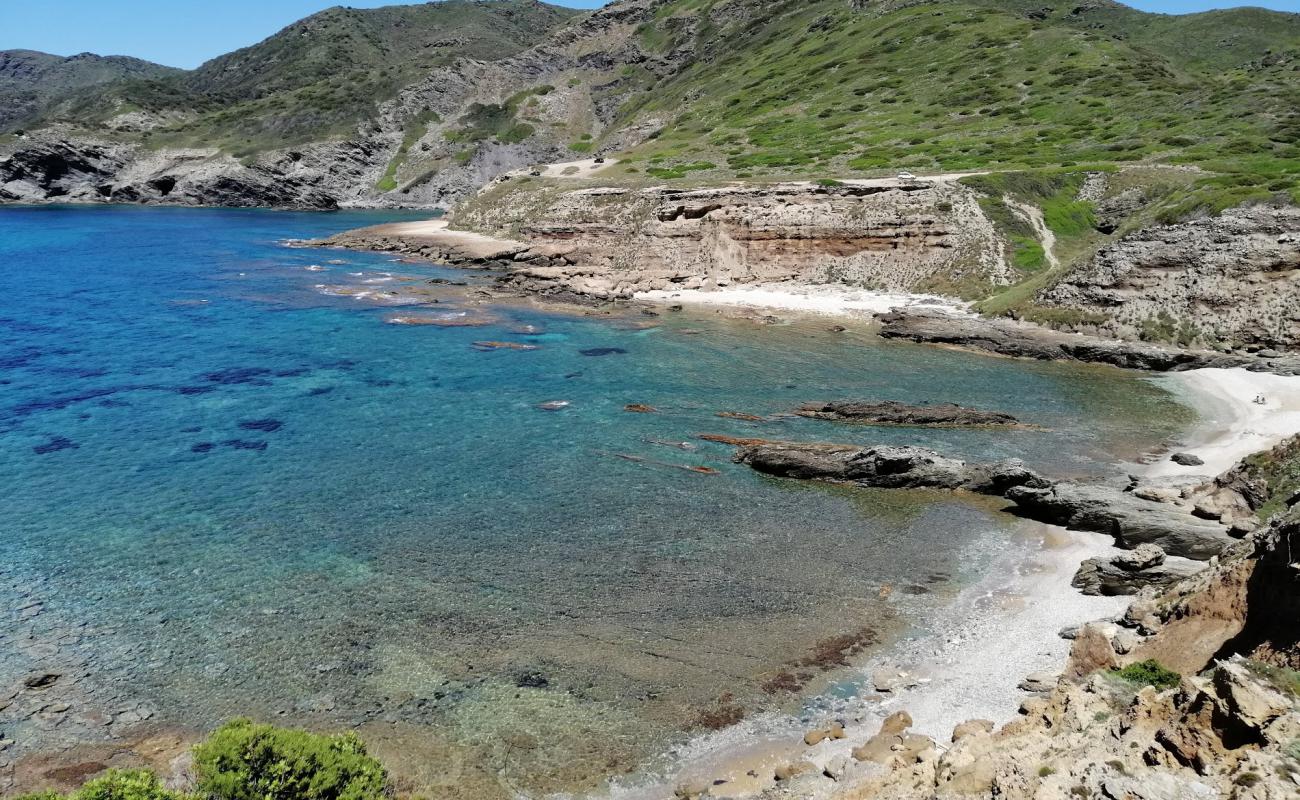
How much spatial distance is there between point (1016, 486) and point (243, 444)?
31.4 m

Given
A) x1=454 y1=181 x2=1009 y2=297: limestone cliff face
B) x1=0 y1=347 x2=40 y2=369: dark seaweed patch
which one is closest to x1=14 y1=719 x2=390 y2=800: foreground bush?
x1=0 y1=347 x2=40 y2=369: dark seaweed patch

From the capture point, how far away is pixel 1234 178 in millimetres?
58094

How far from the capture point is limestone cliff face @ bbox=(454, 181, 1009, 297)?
6706 centimetres

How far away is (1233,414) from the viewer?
3716 centimetres

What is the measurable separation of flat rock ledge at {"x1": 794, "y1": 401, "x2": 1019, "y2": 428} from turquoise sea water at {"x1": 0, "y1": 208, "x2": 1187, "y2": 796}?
1.38 m

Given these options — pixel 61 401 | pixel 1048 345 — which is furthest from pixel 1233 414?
pixel 61 401

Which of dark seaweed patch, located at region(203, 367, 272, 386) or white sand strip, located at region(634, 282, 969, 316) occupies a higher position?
white sand strip, located at region(634, 282, 969, 316)

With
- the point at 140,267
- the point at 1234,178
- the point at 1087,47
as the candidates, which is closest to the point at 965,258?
the point at 1234,178

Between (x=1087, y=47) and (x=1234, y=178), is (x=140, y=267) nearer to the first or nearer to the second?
(x=1234, y=178)

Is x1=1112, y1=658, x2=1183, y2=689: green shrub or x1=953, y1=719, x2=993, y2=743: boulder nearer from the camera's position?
x1=1112, y1=658, x2=1183, y2=689: green shrub

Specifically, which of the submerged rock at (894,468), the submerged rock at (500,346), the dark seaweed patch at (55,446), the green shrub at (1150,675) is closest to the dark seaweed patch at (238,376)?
the dark seaweed patch at (55,446)

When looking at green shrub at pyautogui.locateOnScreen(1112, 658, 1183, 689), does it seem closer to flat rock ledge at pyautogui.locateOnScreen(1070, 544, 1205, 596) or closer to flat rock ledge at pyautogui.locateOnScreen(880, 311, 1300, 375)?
flat rock ledge at pyautogui.locateOnScreen(1070, 544, 1205, 596)

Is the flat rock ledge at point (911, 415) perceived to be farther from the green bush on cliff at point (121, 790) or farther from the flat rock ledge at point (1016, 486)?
the green bush on cliff at point (121, 790)

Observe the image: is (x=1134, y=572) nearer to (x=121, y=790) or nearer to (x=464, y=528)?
(x=464, y=528)
